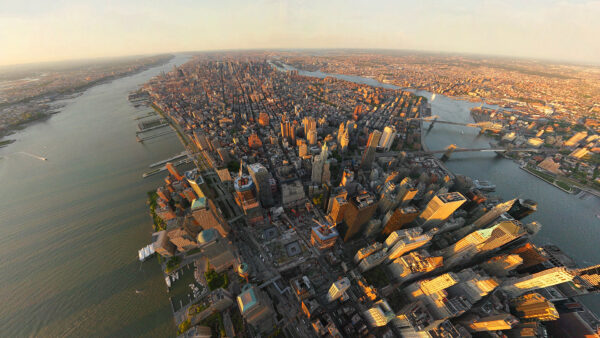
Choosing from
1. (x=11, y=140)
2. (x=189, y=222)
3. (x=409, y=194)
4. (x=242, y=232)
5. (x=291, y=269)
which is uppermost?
(x=11, y=140)

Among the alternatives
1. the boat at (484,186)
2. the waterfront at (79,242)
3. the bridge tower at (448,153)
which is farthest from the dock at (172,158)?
the bridge tower at (448,153)

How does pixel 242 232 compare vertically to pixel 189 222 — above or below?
below

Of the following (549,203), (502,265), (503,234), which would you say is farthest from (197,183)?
(549,203)

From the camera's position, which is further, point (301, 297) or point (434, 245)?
point (434, 245)

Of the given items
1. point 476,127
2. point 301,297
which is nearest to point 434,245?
point 301,297

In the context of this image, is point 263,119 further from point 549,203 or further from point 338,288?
point 549,203

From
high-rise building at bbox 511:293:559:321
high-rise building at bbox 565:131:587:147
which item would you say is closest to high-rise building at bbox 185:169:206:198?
high-rise building at bbox 511:293:559:321

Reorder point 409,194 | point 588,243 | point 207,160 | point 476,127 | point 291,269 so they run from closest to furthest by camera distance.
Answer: point 291,269, point 409,194, point 588,243, point 207,160, point 476,127

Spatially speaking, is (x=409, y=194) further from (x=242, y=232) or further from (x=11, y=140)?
(x=11, y=140)
